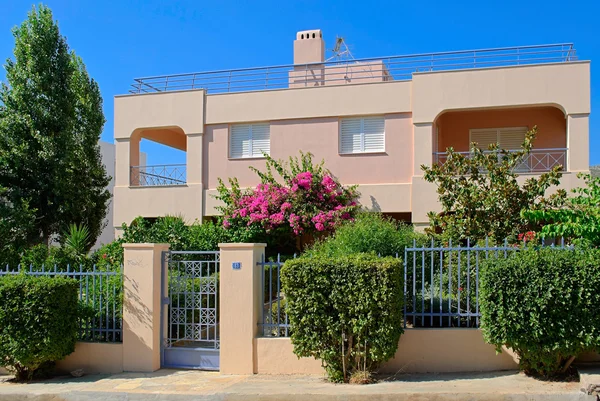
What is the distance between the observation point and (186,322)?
9953 millimetres

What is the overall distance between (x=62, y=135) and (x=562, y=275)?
1656 cm

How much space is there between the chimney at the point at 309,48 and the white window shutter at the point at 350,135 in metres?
3.33

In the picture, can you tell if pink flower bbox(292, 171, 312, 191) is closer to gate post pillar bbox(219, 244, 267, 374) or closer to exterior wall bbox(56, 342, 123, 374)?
gate post pillar bbox(219, 244, 267, 374)

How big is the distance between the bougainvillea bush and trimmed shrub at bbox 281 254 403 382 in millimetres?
6978

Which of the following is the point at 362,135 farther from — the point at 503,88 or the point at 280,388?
the point at 280,388

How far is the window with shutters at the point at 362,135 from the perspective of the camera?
55.6 ft

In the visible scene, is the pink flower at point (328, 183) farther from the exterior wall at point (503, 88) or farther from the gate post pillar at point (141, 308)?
the gate post pillar at point (141, 308)

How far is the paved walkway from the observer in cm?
760

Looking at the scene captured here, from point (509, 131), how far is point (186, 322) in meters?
11.7

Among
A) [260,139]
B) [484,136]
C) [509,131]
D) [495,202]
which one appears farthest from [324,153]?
[495,202]

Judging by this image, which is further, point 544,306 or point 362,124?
point 362,124

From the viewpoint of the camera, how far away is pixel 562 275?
25.3 ft

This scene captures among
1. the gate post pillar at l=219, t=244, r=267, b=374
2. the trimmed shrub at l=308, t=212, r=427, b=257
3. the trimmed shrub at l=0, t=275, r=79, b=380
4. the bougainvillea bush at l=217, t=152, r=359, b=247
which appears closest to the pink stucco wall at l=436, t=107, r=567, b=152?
the bougainvillea bush at l=217, t=152, r=359, b=247

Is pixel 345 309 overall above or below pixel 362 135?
below
